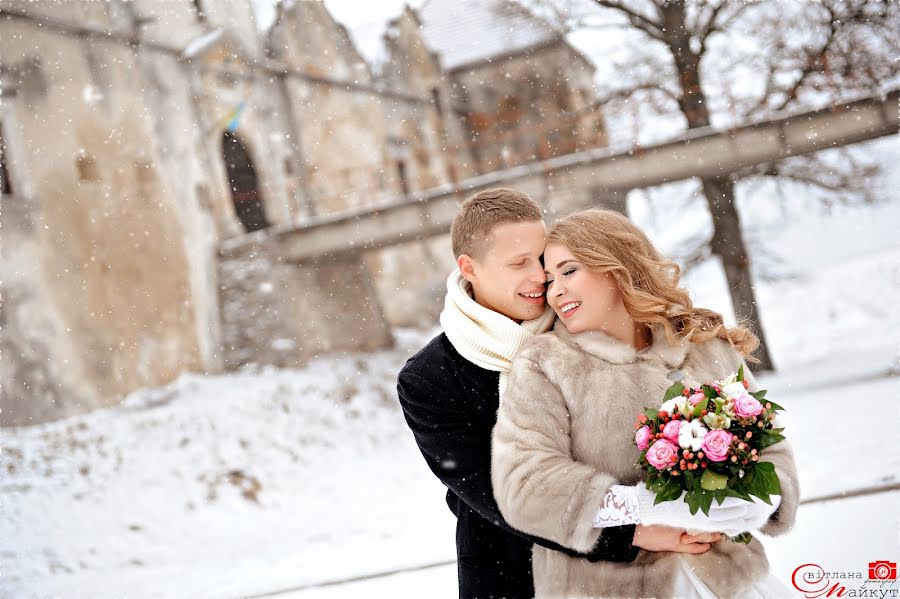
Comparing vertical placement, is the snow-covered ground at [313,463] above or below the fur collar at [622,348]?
below

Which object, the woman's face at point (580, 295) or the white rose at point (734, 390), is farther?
the woman's face at point (580, 295)

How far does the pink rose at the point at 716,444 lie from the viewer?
2008 millimetres

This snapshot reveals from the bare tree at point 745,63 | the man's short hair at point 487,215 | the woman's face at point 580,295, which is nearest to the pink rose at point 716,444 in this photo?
the woman's face at point 580,295

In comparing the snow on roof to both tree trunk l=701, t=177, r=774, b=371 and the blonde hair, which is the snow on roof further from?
the blonde hair

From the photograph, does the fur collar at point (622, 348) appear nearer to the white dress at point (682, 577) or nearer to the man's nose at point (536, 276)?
the man's nose at point (536, 276)

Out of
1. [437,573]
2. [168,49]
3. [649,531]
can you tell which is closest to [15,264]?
[168,49]

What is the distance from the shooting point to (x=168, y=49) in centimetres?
1070

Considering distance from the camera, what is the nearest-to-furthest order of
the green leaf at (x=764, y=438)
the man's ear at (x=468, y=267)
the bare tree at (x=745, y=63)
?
the green leaf at (x=764, y=438)
the man's ear at (x=468, y=267)
the bare tree at (x=745, y=63)

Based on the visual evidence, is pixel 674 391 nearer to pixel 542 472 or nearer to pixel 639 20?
pixel 542 472

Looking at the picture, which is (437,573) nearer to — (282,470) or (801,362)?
(282,470)

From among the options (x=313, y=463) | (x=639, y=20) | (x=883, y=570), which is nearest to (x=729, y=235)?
(x=639, y=20)

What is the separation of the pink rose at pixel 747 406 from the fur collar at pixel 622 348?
298mm

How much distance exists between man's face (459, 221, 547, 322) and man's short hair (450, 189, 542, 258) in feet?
0.06

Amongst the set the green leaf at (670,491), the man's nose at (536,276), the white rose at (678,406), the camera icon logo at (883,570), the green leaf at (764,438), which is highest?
the man's nose at (536,276)
